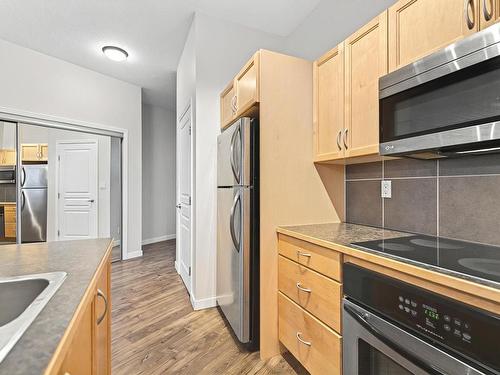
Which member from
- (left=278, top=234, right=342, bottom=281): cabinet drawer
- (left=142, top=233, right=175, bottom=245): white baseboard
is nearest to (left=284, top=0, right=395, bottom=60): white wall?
(left=278, top=234, right=342, bottom=281): cabinet drawer

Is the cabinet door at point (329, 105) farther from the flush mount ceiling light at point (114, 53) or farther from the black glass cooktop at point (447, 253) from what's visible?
the flush mount ceiling light at point (114, 53)

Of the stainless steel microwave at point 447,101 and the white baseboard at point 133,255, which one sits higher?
the stainless steel microwave at point 447,101

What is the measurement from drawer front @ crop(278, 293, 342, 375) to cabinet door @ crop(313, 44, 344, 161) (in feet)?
3.25

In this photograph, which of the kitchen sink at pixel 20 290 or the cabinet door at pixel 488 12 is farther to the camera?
Answer: the cabinet door at pixel 488 12

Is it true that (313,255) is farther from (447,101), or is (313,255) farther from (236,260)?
(447,101)

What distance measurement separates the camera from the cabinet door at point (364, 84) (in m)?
1.40

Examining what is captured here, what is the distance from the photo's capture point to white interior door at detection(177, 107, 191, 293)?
2895mm

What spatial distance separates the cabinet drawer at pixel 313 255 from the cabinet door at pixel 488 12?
1097 mm

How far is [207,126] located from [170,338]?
6.04ft

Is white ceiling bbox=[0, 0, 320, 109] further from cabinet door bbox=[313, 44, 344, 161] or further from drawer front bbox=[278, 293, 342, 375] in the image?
drawer front bbox=[278, 293, 342, 375]

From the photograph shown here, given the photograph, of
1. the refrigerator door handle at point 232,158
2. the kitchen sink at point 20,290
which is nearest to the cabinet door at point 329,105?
the refrigerator door handle at point 232,158

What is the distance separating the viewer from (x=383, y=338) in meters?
0.97

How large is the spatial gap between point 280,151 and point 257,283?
0.94 m

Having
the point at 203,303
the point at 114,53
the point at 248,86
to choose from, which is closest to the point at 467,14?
the point at 248,86
